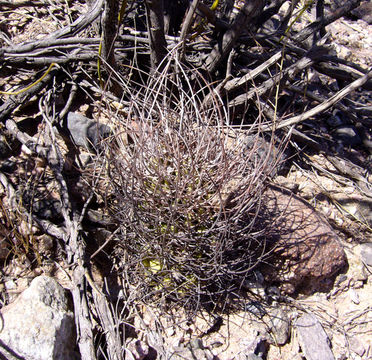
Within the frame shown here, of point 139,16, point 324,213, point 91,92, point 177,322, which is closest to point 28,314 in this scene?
point 177,322

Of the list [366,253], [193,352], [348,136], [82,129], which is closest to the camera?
[193,352]

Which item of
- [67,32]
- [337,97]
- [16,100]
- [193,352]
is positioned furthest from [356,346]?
[67,32]

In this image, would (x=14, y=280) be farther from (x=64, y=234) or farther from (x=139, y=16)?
(x=139, y=16)

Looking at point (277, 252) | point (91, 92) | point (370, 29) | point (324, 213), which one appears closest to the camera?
point (277, 252)

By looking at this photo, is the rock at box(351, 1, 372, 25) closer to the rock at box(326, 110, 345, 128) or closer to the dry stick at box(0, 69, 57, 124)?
the rock at box(326, 110, 345, 128)

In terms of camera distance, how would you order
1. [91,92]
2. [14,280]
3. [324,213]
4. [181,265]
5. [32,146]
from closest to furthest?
1. [181,265]
2. [14,280]
3. [32,146]
4. [324,213]
5. [91,92]

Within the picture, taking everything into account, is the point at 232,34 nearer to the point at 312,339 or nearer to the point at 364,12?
the point at 312,339

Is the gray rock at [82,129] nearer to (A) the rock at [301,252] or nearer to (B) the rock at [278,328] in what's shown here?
(A) the rock at [301,252]
